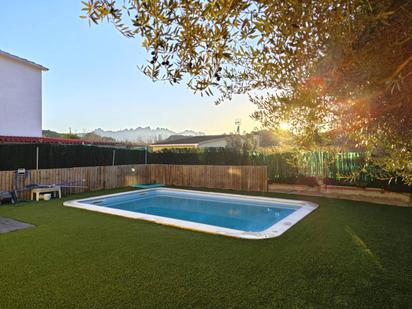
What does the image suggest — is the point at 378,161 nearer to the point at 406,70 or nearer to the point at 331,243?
the point at 406,70

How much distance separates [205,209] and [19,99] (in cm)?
1387

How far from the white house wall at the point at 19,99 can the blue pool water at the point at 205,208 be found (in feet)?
32.0

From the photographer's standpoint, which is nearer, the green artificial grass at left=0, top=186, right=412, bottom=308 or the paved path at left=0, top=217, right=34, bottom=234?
the green artificial grass at left=0, top=186, right=412, bottom=308

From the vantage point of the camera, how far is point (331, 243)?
5215mm

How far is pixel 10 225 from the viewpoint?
6.34 meters

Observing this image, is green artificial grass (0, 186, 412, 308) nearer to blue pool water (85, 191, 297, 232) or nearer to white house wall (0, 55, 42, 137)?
blue pool water (85, 191, 297, 232)

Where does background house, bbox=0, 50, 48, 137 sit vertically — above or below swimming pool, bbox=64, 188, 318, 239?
above

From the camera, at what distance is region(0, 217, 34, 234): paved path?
601 cm

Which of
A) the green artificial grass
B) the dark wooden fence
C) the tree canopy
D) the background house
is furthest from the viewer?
the background house

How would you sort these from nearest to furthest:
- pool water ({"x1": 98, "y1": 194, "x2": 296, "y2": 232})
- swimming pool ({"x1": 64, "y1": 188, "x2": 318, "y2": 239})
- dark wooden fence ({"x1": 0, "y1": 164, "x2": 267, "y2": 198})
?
swimming pool ({"x1": 64, "y1": 188, "x2": 318, "y2": 239}), pool water ({"x1": 98, "y1": 194, "x2": 296, "y2": 232}), dark wooden fence ({"x1": 0, "y1": 164, "x2": 267, "y2": 198})

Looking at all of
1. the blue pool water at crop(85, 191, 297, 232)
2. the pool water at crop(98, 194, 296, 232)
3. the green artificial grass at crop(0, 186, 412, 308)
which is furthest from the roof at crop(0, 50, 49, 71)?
the green artificial grass at crop(0, 186, 412, 308)

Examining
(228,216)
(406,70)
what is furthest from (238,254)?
(228,216)

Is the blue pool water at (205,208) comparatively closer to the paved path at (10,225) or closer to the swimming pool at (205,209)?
the swimming pool at (205,209)

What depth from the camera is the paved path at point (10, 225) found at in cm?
601
